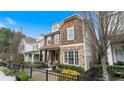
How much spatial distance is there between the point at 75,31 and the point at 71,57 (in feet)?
7.78

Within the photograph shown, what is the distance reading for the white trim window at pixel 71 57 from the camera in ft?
32.9

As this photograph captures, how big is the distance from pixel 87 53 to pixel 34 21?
5.09 m

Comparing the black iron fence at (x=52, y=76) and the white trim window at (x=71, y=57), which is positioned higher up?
the white trim window at (x=71, y=57)

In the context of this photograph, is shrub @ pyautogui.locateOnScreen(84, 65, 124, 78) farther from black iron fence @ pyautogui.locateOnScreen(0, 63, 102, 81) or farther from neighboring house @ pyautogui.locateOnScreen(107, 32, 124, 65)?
neighboring house @ pyautogui.locateOnScreen(107, 32, 124, 65)

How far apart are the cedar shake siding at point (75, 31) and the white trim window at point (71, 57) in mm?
958

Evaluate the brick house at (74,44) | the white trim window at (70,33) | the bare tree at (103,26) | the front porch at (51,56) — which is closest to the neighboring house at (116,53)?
the brick house at (74,44)

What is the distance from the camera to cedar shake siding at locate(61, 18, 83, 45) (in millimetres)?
9750

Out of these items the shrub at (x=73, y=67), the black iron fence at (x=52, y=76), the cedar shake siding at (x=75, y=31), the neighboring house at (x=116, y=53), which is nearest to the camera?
the black iron fence at (x=52, y=76)

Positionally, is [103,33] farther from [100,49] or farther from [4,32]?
[4,32]

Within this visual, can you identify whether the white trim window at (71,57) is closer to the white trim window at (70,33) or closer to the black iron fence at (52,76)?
the white trim window at (70,33)

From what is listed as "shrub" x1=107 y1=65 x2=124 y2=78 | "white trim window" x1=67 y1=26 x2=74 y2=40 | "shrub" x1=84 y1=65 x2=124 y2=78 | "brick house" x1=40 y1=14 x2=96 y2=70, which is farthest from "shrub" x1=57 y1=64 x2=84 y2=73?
"white trim window" x1=67 y1=26 x2=74 y2=40

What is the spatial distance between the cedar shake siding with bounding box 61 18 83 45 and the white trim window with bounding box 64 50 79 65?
96 centimetres
